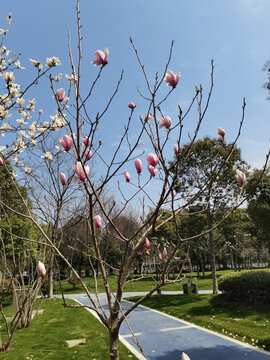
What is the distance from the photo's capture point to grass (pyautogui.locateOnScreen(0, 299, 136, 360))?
4957mm

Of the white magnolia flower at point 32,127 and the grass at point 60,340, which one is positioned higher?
the white magnolia flower at point 32,127

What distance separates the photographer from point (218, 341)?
5703mm

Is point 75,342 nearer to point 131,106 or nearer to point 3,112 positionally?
point 3,112

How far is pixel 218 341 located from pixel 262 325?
1.48 meters

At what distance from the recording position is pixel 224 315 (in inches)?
301

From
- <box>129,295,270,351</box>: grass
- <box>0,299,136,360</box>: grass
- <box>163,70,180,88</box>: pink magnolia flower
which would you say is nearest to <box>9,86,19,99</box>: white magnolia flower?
<box>163,70,180,88</box>: pink magnolia flower

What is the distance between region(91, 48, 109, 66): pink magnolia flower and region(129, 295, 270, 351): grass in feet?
19.6

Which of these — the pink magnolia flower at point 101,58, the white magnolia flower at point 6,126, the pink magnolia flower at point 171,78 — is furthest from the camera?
the white magnolia flower at point 6,126

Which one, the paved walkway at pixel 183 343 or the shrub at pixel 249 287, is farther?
the shrub at pixel 249 287

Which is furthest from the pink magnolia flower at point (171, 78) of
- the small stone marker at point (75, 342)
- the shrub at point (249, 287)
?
the shrub at point (249, 287)

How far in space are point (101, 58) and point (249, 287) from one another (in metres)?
9.26

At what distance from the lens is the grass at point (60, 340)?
496 centimetres

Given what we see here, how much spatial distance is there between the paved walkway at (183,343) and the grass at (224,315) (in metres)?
0.30

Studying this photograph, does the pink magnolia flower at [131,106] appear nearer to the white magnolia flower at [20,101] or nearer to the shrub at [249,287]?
the white magnolia flower at [20,101]
